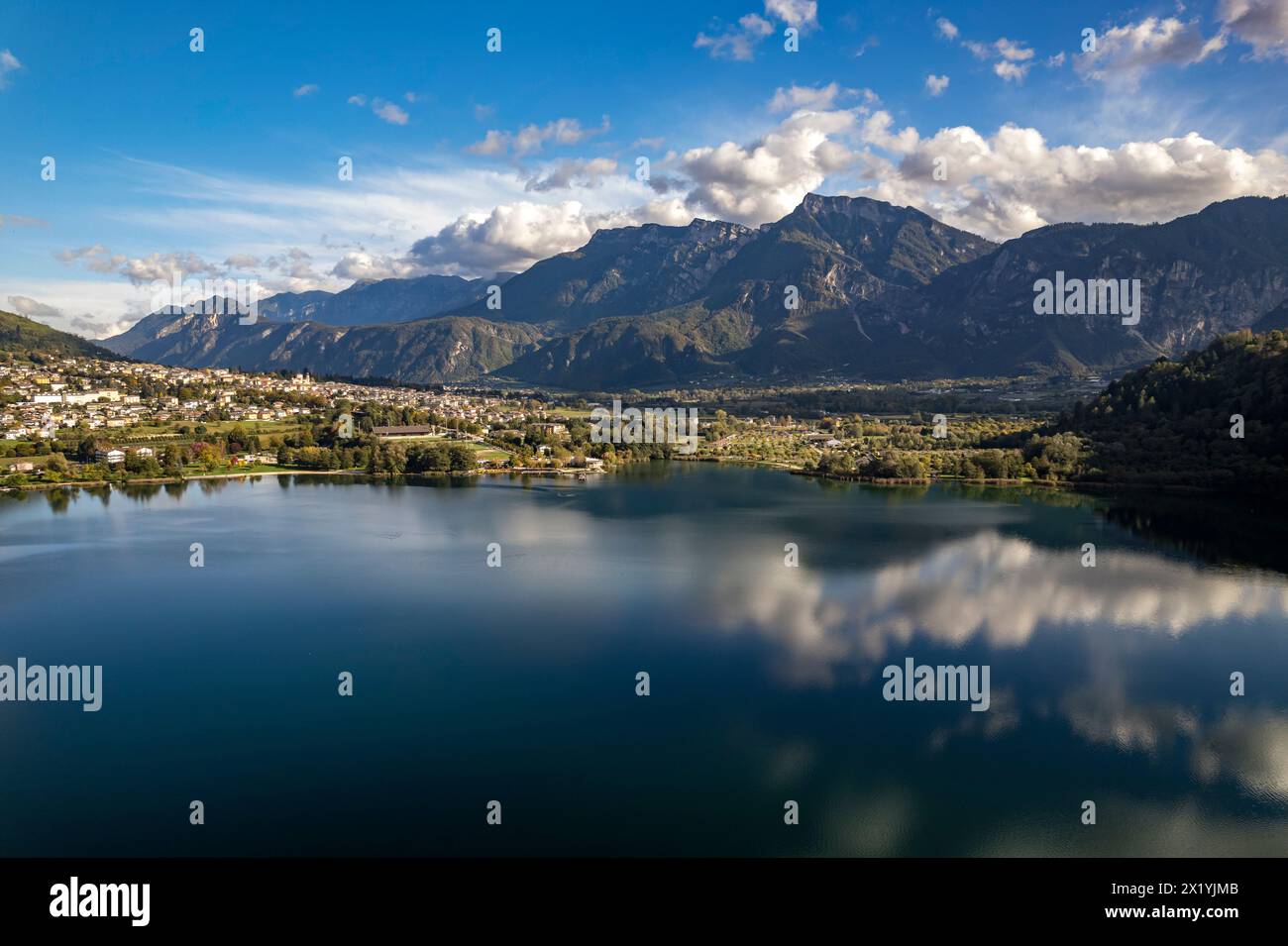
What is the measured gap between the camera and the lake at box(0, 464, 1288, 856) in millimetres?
12961

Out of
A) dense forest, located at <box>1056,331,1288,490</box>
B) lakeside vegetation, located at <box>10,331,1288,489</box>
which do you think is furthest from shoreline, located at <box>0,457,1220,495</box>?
dense forest, located at <box>1056,331,1288,490</box>

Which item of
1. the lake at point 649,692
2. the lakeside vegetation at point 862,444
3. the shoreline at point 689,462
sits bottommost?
the lake at point 649,692

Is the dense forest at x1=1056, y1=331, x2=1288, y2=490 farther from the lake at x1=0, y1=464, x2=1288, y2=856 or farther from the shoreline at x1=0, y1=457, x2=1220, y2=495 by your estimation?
the lake at x1=0, y1=464, x2=1288, y2=856

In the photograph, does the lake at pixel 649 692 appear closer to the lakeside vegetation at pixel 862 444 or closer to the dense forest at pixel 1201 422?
the dense forest at pixel 1201 422

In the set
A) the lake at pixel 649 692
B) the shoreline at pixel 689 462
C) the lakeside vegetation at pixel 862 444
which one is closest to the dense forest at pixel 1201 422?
the lakeside vegetation at pixel 862 444

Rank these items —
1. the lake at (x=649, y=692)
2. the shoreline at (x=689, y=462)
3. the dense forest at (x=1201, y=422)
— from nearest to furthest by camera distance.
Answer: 1. the lake at (x=649, y=692)
2. the dense forest at (x=1201, y=422)
3. the shoreline at (x=689, y=462)

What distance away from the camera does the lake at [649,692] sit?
42.5 ft

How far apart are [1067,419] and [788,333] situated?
126 metres

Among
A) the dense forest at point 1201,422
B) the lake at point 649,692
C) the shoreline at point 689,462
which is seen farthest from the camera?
the shoreline at point 689,462

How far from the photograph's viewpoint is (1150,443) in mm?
49188

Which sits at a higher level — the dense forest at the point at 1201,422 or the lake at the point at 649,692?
the dense forest at the point at 1201,422

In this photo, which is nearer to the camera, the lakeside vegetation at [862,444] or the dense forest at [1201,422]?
the dense forest at [1201,422]

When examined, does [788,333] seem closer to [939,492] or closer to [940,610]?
[939,492]
